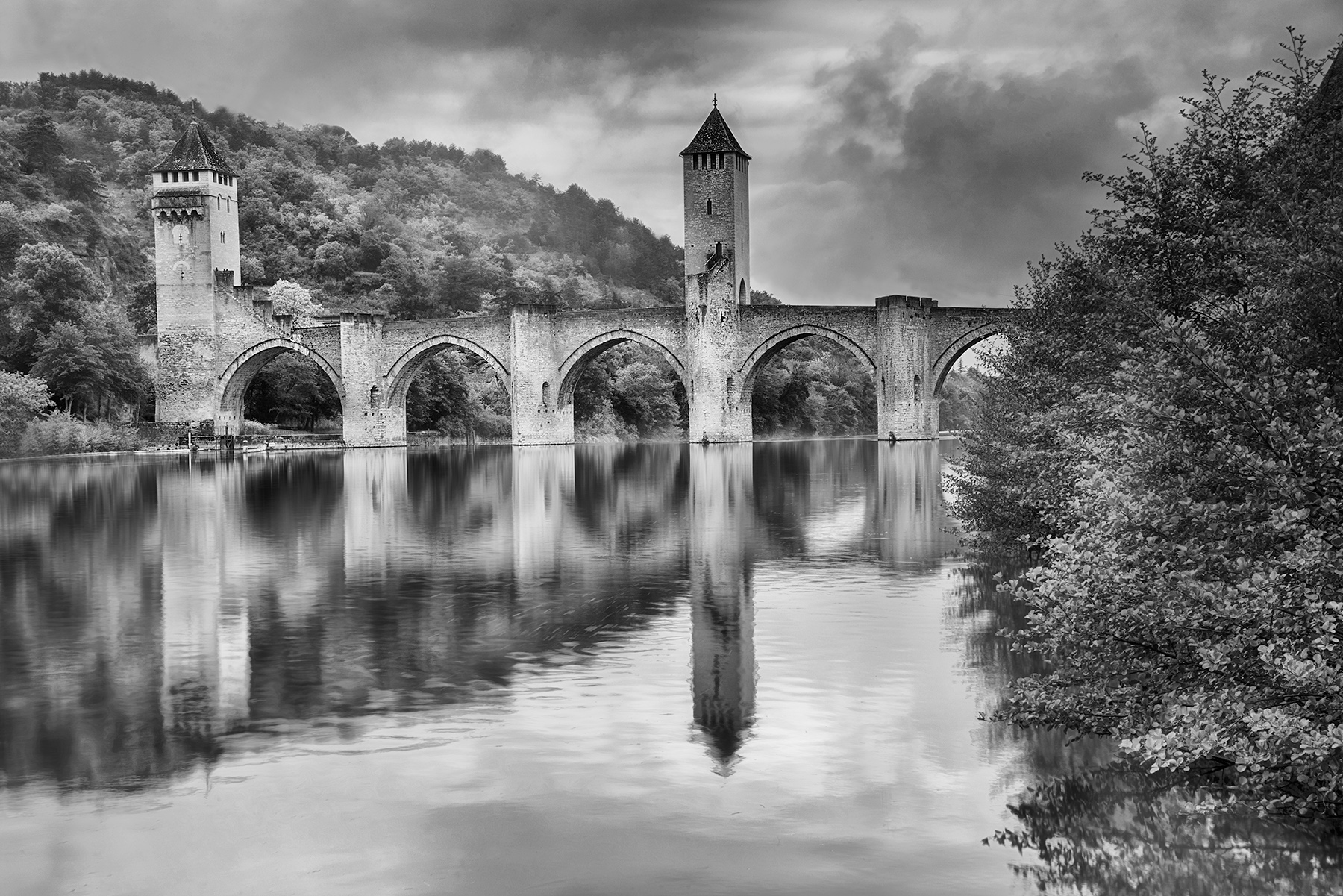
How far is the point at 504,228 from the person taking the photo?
11631cm

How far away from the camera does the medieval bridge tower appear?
56.8 m

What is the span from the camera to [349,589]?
13883 mm

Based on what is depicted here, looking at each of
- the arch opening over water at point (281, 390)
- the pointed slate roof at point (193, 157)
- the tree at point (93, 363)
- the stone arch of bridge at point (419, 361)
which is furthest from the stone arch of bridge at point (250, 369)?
the pointed slate roof at point (193, 157)

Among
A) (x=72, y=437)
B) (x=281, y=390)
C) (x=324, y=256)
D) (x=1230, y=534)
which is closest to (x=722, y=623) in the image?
(x=1230, y=534)

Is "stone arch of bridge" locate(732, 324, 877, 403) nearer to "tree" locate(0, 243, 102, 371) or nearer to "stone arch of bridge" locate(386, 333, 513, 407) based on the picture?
"stone arch of bridge" locate(386, 333, 513, 407)

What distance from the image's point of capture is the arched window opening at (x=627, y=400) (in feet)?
244

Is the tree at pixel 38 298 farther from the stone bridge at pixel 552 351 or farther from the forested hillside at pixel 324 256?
the stone bridge at pixel 552 351

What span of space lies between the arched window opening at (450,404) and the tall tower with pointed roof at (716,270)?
31.9 ft

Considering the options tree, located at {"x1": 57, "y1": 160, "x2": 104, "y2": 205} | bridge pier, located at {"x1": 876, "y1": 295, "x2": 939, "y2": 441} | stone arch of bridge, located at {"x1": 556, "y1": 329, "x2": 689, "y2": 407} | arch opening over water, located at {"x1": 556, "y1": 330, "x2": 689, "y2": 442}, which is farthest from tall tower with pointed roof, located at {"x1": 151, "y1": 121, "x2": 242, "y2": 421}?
bridge pier, located at {"x1": 876, "y1": 295, "x2": 939, "y2": 441}

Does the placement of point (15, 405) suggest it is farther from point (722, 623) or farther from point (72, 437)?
point (722, 623)

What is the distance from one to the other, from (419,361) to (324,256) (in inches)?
1094

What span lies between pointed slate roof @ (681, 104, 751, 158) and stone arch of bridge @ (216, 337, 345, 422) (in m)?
17.7

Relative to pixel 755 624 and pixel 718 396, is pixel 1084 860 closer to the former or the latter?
pixel 755 624

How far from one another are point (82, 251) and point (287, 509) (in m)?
51.6
